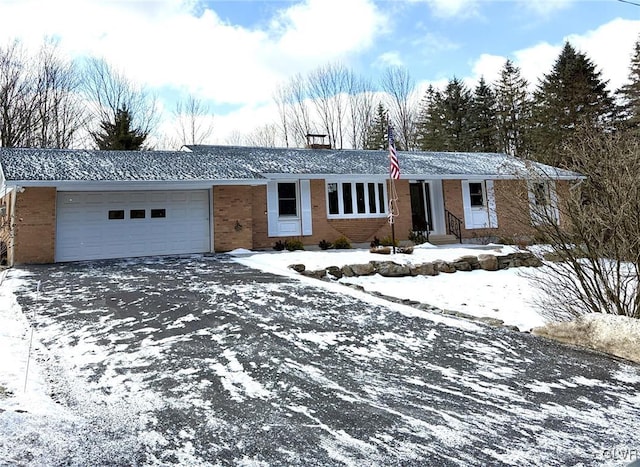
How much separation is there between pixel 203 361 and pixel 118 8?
10486 mm

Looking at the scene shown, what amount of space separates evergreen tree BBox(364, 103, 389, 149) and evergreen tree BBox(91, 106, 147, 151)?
17.6m

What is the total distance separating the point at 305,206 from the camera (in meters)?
15.1

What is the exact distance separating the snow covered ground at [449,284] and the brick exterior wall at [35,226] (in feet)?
17.9

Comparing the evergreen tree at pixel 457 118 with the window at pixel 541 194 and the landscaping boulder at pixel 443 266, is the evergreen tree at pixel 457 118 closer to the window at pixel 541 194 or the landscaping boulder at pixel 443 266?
the landscaping boulder at pixel 443 266

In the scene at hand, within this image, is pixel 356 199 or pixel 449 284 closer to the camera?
pixel 449 284

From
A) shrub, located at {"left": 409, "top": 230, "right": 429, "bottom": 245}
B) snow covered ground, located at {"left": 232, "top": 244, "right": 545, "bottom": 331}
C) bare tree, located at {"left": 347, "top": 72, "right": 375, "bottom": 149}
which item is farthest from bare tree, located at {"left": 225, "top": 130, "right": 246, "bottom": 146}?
snow covered ground, located at {"left": 232, "top": 244, "right": 545, "bottom": 331}

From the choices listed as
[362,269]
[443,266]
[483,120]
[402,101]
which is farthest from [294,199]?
[483,120]

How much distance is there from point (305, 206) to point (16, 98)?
2117 cm

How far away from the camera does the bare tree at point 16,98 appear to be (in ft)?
76.3

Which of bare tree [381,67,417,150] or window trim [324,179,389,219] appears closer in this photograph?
window trim [324,179,389,219]

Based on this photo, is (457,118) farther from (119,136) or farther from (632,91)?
(119,136)

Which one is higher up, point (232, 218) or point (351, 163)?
point (351, 163)

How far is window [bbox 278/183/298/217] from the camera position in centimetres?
1502

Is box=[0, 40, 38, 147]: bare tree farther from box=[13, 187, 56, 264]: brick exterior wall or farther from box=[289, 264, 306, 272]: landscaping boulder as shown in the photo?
box=[289, 264, 306, 272]: landscaping boulder
